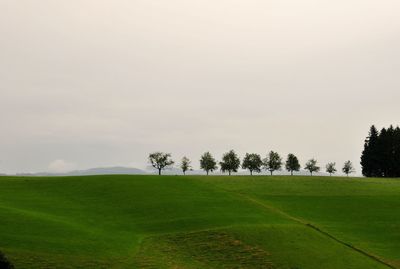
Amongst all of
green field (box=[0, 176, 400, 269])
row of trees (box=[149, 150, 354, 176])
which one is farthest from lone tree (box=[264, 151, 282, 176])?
green field (box=[0, 176, 400, 269])

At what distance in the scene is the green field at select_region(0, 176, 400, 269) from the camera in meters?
36.6

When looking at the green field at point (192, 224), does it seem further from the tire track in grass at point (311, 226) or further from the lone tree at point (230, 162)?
the lone tree at point (230, 162)

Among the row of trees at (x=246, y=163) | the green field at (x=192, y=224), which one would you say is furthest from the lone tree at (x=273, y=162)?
the green field at (x=192, y=224)

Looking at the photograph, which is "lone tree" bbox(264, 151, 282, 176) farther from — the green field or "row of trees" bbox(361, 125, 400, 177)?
the green field

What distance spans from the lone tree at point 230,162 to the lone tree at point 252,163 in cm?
413

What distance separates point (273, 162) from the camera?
511 ft

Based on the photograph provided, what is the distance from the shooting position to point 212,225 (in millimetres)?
47312

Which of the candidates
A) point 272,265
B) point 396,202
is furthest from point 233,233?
point 396,202

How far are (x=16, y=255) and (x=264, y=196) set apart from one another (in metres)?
44.3

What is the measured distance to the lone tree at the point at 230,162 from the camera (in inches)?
5984

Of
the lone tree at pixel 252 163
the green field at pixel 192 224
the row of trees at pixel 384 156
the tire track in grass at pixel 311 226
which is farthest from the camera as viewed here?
the lone tree at pixel 252 163

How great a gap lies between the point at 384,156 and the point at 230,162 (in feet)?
169

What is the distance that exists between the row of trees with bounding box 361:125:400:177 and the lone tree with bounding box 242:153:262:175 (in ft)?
119

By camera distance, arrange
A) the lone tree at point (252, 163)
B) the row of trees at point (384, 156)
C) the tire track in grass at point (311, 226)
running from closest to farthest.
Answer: the tire track in grass at point (311, 226) → the row of trees at point (384, 156) → the lone tree at point (252, 163)
